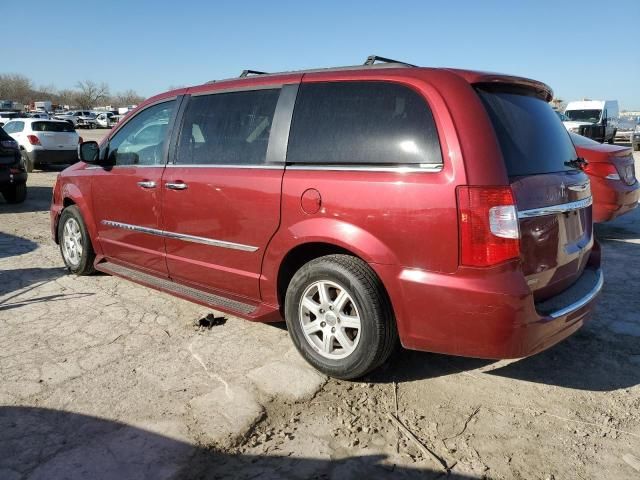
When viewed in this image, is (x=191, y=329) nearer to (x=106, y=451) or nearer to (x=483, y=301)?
(x=106, y=451)

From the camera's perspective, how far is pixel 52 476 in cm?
236

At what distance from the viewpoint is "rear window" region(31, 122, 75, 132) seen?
49.5ft

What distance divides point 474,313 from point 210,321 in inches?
87.7

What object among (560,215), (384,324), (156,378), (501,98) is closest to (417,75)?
(501,98)

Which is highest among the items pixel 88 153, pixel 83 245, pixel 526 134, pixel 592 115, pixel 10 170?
pixel 592 115

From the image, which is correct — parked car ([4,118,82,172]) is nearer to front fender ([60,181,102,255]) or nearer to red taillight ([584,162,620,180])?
front fender ([60,181,102,255])

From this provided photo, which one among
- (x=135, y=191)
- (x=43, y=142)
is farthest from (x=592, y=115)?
(x=135, y=191)

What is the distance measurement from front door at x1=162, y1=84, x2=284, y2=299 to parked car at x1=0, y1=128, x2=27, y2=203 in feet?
23.0

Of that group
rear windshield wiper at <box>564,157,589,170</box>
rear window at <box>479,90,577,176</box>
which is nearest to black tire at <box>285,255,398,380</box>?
rear window at <box>479,90,577,176</box>

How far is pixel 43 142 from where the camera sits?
14.9 metres

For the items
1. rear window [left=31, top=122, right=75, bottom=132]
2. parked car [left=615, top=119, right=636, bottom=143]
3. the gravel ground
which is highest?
parked car [left=615, top=119, right=636, bottom=143]

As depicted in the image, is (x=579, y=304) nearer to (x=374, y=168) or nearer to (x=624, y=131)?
(x=374, y=168)

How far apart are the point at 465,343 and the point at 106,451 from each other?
185 centimetres

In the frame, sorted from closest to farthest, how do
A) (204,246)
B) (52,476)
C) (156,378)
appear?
(52,476)
(156,378)
(204,246)
